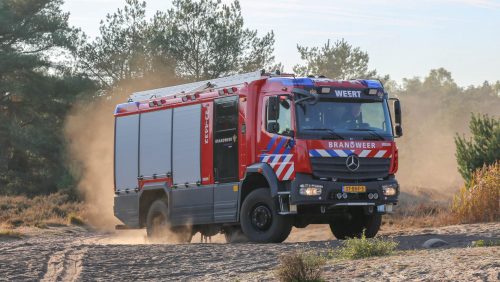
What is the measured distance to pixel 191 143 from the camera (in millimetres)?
21953

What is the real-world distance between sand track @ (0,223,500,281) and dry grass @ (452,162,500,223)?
1412mm

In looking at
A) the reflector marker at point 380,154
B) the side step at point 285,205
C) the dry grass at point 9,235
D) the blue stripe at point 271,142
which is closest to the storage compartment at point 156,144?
the blue stripe at point 271,142

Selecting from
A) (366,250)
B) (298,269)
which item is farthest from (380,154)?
(298,269)

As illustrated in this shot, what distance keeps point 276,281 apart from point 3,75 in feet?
139

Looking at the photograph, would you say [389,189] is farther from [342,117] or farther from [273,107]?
[273,107]

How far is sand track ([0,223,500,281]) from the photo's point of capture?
1172 cm

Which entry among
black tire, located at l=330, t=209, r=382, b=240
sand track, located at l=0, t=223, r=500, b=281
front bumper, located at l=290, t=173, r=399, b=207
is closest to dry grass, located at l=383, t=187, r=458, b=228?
sand track, located at l=0, t=223, r=500, b=281

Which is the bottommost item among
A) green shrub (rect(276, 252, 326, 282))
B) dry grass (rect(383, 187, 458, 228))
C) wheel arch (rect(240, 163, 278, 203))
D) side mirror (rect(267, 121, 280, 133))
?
green shrub (rect(276, 252, 326, 282))

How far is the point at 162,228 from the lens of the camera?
76.3 ft

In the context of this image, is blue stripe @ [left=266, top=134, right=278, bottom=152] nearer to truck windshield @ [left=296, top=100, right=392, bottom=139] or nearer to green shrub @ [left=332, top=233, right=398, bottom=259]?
truck windshield @ [left=296, top=100, right=392, bottom=139]

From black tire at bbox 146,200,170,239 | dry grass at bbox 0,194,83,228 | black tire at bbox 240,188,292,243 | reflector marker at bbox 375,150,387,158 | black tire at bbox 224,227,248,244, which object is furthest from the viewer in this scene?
dry grass at bbox 0,194,83,228

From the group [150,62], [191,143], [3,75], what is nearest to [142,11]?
[150,62]

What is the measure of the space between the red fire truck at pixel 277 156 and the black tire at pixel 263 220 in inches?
0.8

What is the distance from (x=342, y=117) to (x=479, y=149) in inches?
466
